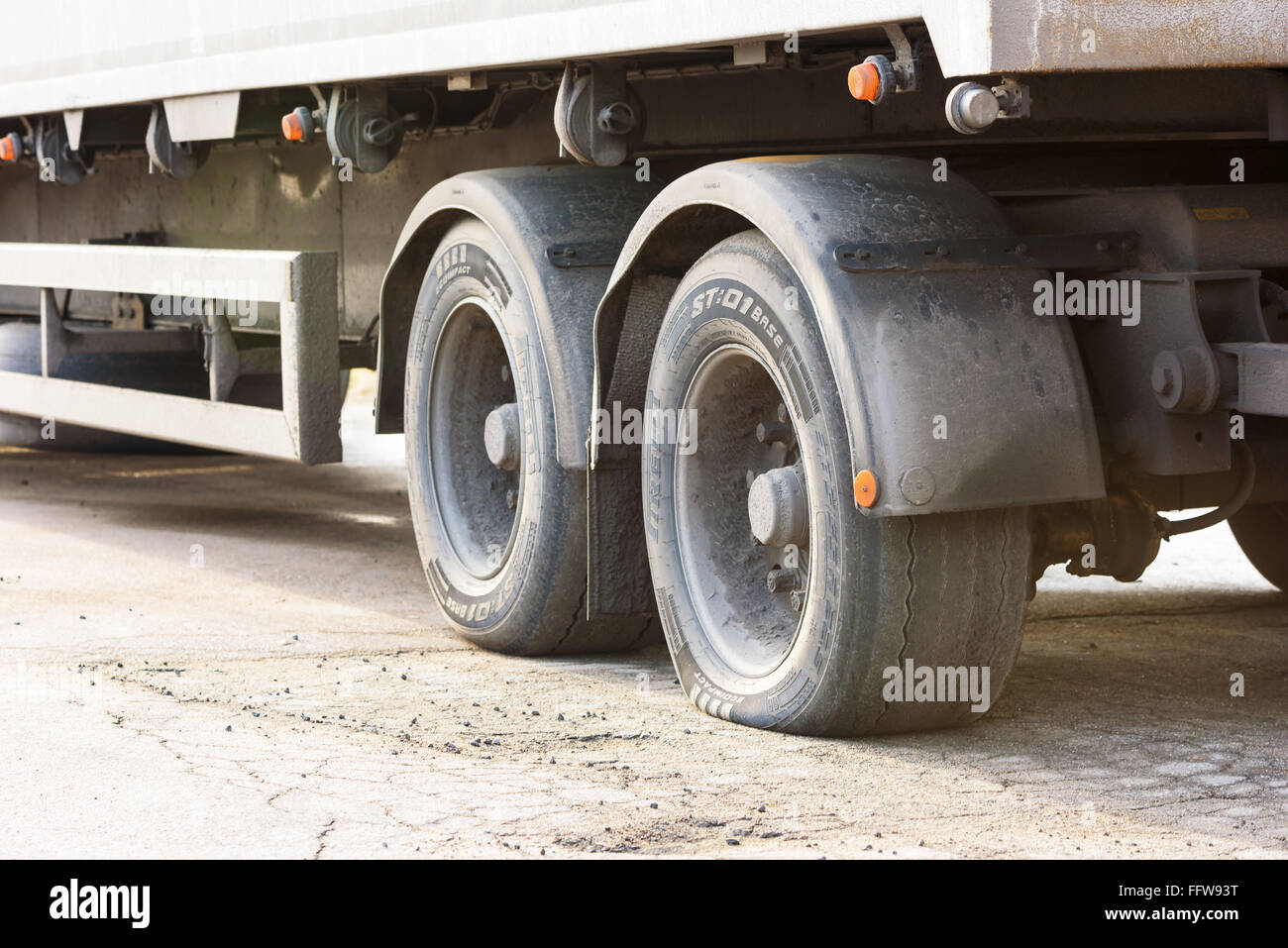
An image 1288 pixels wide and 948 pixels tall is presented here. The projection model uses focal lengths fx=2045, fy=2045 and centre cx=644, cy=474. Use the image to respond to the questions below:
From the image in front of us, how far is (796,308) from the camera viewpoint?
181 inches

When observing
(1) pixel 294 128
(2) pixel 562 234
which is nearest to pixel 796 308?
(2) pixel 562 234

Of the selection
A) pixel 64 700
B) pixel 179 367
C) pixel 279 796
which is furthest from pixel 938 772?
pixel 179 367

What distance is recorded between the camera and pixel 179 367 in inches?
356

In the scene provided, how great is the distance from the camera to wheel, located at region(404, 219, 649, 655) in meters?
5.76

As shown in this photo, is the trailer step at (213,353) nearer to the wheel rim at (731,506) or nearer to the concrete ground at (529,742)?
the concrete ground at (529,742)

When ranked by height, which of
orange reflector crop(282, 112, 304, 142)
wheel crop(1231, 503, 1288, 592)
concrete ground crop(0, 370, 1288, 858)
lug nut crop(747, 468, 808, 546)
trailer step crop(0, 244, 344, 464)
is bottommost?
concrete ground crop(0, 370, 1288, 858)

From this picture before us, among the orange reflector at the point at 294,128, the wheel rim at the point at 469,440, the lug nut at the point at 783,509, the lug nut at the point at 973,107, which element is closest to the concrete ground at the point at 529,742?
the wheel rim at the point at 469,440

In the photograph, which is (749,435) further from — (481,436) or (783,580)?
(481,436)

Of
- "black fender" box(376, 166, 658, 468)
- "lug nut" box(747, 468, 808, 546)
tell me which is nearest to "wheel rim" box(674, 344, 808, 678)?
"lug nut" box(747, 468, 808, 546)

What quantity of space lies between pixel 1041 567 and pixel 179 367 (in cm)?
512

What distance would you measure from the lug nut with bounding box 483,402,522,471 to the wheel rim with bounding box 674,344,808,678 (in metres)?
0.91

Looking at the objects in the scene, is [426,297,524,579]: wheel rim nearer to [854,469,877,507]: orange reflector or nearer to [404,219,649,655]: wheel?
[404,219,649,655]: wheel

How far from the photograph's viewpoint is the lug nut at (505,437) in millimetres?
5984

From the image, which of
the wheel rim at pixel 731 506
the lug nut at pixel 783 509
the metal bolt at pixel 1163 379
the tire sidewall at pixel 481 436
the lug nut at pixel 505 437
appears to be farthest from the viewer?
the lug nut at pixel 505 437
